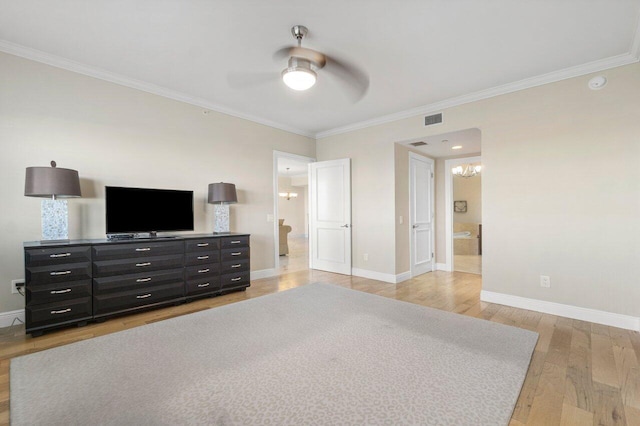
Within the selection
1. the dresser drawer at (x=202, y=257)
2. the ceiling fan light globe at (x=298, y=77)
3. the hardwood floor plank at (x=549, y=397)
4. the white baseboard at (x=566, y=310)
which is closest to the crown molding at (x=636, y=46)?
the white baseboard at (x=566, y=310)

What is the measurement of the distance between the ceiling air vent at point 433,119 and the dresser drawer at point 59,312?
4864 millimetres

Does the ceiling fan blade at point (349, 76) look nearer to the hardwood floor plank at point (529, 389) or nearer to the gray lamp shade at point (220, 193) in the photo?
the gray lamp shade at point (220, 193)

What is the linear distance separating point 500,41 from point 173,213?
13.7 feet

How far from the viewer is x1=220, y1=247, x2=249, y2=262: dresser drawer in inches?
157

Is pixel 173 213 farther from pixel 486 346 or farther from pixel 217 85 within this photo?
pixel 486 346

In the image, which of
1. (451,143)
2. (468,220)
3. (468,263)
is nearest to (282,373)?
(451,143)

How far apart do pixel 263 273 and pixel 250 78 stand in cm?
320

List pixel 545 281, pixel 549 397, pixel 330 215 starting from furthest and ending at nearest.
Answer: pixel 330 215
pixel 545 281
pixel 549 397

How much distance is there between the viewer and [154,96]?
3.81 meters

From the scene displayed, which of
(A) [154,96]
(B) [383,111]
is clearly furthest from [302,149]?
(A) [154,96]

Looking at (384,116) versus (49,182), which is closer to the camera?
(49,182)

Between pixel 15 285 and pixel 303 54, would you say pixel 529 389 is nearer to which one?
pixel 303 54

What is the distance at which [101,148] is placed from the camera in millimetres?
3393

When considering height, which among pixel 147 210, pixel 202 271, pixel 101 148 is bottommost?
pixel 202 271
